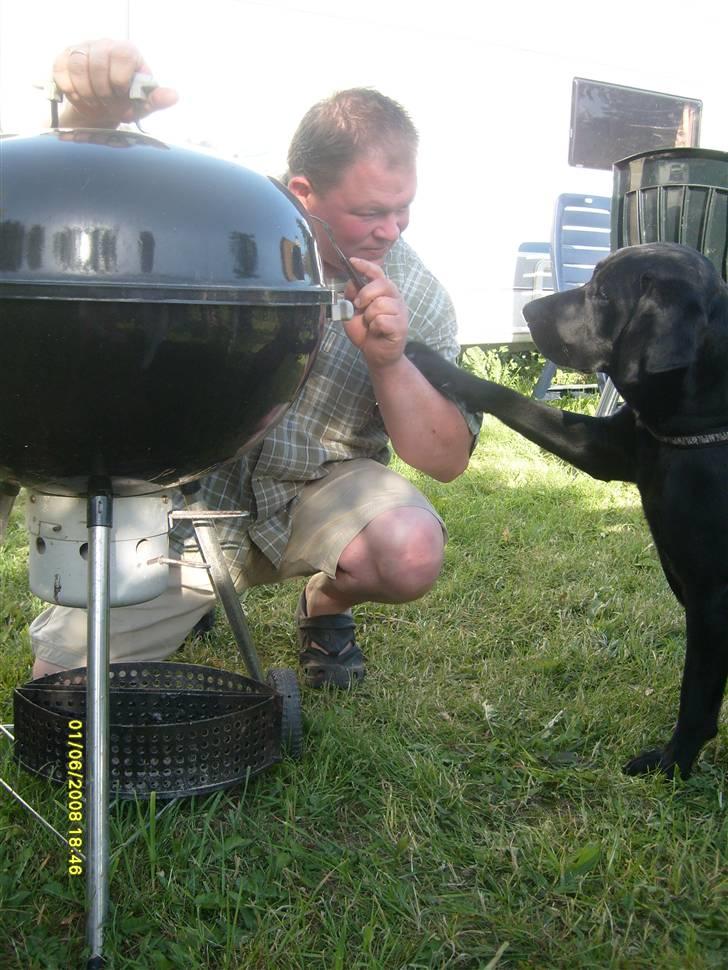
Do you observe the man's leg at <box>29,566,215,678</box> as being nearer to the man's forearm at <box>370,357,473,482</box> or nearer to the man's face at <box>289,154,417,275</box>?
the man's forearm at <box>370,357,473,482</box>

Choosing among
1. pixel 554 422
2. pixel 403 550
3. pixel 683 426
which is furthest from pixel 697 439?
pixel 403 550

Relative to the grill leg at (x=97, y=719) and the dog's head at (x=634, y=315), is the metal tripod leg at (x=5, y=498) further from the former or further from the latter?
the dog's head at (x=634, y=315)

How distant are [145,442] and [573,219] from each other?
18.8 feet

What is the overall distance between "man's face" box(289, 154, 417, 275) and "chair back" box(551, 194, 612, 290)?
4.38m

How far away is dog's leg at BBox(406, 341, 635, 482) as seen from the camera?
215 cm

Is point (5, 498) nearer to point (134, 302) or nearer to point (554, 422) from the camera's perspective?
point (134, 302)

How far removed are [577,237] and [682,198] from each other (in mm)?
3299

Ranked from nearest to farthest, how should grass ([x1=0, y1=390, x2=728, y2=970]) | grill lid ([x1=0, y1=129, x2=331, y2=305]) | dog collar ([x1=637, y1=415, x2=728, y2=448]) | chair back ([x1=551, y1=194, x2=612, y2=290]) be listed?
grill lid ([x1=0, y1=129, x2=331, y2=305])
grass ([x1=0, y1=390, x2=728, y2=970])
dog collar ([x1=637, y1=415, x2=728, y2=448])
chair back ([x1=551, y1=194, x2=612, y2=290])

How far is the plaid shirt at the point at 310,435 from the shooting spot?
2191mm

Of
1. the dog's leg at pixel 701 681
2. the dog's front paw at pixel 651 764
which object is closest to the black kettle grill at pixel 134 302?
the dog's leg at pixel 701 681

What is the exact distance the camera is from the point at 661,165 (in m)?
3.29

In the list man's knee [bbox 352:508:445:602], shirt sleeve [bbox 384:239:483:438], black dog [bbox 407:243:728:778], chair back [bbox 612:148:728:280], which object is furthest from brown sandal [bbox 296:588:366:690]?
chair back [bbox 612:148:728:280]

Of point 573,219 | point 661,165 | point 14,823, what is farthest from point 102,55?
point 573,219

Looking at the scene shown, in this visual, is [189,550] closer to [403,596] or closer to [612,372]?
[403,596]
